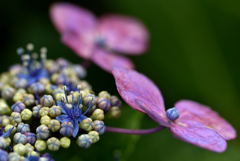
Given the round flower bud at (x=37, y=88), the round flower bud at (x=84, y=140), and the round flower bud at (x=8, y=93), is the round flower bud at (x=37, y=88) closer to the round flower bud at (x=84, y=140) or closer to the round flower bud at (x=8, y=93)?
the round flower bud at (x=8, y=93)

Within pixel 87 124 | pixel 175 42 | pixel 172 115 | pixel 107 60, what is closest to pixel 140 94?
pixel 172 115

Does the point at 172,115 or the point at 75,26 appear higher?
the point at 75,26

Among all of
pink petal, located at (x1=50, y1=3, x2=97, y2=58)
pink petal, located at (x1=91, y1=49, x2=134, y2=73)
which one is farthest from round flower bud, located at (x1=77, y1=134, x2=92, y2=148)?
pink petal, located at (x1=50, y1=3, x2=97, y2=58)

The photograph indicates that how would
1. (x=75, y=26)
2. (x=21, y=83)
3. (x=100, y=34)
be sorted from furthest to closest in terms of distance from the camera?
(x=100, y=34) < (x=75, y=26) < (x=21, y=83)

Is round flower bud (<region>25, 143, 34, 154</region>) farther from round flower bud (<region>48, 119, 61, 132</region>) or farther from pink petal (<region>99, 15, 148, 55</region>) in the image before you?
pink petal (<region>99, 15, 148, 55</region>)

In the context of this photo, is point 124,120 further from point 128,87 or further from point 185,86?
point 185,86

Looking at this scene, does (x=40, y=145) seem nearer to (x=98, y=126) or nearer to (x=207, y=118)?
(x=98, y=126)

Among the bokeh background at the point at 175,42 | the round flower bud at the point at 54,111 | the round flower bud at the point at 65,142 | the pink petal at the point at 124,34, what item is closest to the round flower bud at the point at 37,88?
the round flower bud at the point at 54,111
